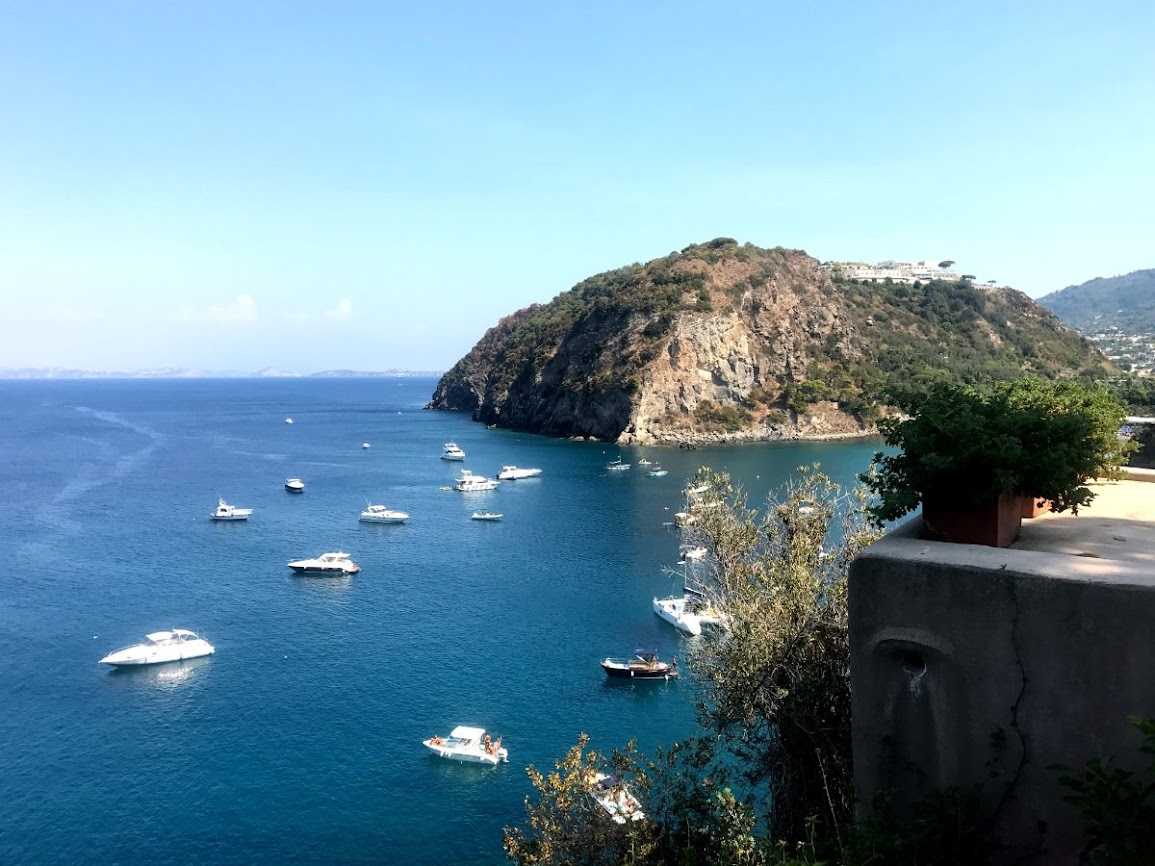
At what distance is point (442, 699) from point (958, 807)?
1785 cm

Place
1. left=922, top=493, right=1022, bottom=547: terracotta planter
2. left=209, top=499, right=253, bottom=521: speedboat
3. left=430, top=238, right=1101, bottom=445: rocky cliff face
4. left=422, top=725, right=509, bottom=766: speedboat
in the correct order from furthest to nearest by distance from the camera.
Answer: left=430, top=238, right=1101, bottom=445: rocky cliff face < left=209, top=499, right=253, bottom=521: speedboat < left=422, top=725, right=509, bottom=766: speedboat < left=922, top=493, right=1022, bottom=547: terracotta planter

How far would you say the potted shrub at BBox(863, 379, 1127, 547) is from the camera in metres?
6.36

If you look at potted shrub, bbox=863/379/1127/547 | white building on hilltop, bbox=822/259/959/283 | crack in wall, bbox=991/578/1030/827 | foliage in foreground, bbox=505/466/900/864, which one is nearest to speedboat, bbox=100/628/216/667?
foliage in foreground, bbox=505/466/900/864

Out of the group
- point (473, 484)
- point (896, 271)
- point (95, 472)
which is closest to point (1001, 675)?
point (473, 484)

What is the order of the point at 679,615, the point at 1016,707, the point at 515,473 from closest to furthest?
1. the point at 1016,707
2. the point at 679,615
3. the point at 515,473

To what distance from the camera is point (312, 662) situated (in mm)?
24375

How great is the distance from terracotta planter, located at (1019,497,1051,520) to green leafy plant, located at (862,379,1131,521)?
1.49 ft

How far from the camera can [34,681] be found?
23.2m

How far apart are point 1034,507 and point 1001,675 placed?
2.93 m

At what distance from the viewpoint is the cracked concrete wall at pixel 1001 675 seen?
5.28 metres

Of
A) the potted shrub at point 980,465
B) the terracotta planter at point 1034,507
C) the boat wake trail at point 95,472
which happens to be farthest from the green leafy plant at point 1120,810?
the boat wake trail at point 95,472

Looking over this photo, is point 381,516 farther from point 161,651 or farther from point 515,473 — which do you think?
point 161,651

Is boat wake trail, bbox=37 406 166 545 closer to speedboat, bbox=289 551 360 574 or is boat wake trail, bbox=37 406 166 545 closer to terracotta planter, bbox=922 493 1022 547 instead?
speedboat, bbox=289 551 360 574

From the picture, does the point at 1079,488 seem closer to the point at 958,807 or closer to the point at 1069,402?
the point at 1069,402
